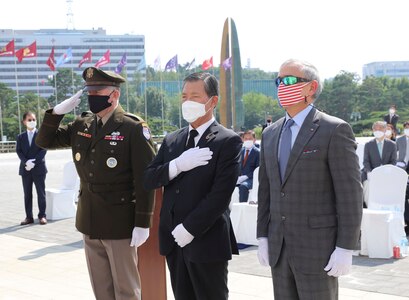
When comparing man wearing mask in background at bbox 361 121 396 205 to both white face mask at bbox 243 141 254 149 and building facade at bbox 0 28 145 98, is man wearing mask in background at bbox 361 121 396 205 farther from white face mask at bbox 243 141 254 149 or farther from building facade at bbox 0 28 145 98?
building facade at bbox 0 28 145 98

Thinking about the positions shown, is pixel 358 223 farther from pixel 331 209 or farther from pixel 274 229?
pixel 274 229

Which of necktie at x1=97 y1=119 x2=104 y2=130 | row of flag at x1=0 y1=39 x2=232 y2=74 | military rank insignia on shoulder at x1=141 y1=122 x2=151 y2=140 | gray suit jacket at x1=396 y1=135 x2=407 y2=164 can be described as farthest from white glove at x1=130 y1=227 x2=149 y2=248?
row of flag at x1=0 y1=39 x2=232 y2=74

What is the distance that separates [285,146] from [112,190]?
4.17 feet

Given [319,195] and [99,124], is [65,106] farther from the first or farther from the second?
[319,195]

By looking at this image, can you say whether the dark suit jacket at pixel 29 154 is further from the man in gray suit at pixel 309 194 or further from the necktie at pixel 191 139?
the man in gray suit at pixel 309 194

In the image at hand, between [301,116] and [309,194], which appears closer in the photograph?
[309,194]

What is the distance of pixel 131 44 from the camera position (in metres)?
133

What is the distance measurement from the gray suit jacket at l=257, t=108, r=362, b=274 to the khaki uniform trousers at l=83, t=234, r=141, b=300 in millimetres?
1181

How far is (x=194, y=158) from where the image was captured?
3.16 m

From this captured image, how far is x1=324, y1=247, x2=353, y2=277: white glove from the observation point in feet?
8.96

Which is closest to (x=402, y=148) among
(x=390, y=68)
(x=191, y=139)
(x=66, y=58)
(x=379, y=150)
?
(x=379, y=150)

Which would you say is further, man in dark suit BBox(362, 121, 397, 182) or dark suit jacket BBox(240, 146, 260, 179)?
dark suit jacket BBox(240, 146, 260, 179)

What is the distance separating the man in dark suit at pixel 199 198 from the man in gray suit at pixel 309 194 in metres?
0.31

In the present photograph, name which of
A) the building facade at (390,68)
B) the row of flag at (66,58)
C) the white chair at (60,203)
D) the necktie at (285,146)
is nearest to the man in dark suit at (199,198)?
the necktie at (285,146)
